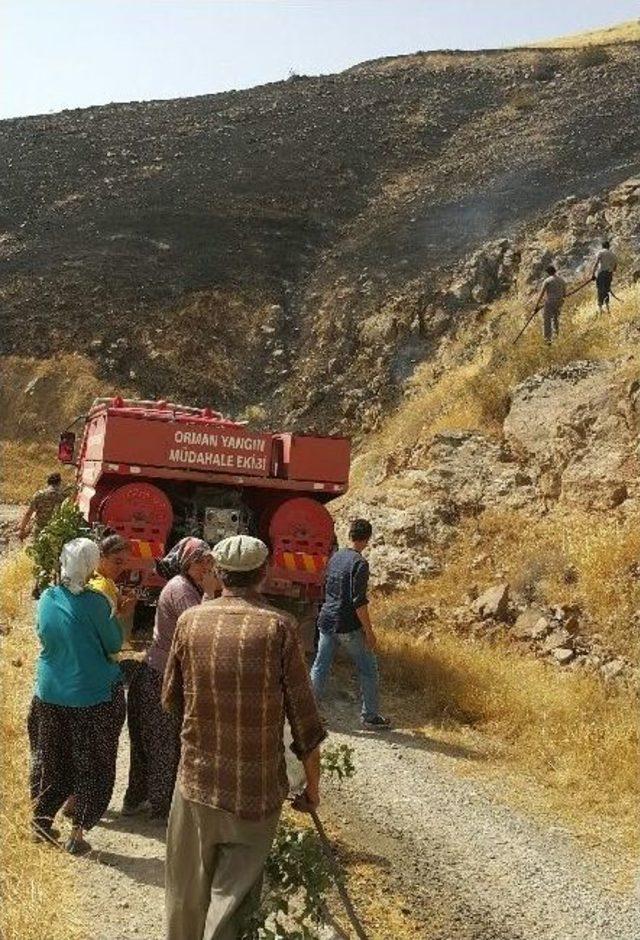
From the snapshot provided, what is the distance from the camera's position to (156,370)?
1053 inches

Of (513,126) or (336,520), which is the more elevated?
(513,126)

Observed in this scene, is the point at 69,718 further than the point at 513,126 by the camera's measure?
No

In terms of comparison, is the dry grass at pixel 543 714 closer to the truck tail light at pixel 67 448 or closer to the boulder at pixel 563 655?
the boulder at pixel 563 655

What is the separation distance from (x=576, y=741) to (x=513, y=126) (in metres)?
35.8

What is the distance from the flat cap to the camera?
12.5ft

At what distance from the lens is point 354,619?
8.08 metres

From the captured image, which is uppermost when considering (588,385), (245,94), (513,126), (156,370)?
(245,94)

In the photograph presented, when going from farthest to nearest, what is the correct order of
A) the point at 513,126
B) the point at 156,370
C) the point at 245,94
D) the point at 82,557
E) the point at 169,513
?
1. the point at 245,94
2. the point at 513,126
3. the point at 156,370
4. the point at 169,513
5. the point at 82,557

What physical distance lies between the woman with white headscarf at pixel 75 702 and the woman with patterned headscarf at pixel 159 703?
292 mm

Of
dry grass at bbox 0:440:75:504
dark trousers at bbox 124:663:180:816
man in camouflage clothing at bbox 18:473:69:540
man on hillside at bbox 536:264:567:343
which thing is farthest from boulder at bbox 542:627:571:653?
dry grass at bbox 0:440:75:504

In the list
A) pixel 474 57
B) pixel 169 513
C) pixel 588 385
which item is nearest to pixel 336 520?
pixel 588 385

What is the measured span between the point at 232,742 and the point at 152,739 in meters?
2.15

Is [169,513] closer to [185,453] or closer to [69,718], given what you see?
[185,453]

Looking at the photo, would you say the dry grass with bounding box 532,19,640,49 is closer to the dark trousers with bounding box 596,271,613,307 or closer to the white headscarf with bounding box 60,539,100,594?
the dark trousers with bounding box 596,271,613,307
